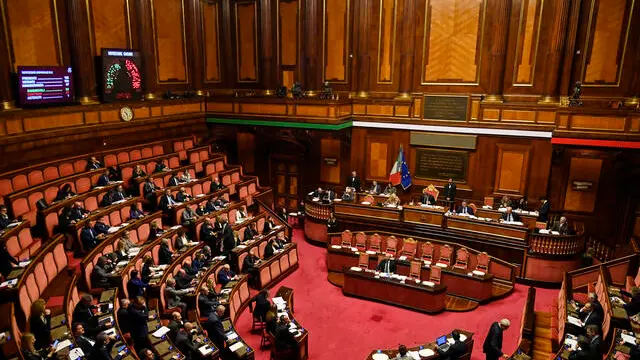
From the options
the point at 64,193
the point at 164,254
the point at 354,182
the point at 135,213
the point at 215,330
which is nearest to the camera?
the point at 215,330

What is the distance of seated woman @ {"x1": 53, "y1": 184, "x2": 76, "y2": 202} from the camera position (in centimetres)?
907

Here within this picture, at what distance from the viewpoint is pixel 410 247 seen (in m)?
10.9

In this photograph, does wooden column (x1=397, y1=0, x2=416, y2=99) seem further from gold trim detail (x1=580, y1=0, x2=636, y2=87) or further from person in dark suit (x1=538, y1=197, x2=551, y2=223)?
person in dark suit (x1=538, y1=197, x2=551, y2=223)

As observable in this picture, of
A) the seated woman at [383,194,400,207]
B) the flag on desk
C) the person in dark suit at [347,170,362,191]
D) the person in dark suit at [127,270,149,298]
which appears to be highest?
the flag on desk

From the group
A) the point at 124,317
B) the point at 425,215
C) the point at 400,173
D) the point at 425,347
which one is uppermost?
the point at 400,173

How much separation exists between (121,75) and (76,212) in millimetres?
5035

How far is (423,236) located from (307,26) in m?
7.43

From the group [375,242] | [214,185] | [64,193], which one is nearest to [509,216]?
[375,242]

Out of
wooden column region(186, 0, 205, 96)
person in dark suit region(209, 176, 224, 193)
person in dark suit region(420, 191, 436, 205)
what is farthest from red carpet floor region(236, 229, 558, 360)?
wooden column region(186, 0, 205, 96)

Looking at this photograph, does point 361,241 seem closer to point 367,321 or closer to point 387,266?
point 387,266

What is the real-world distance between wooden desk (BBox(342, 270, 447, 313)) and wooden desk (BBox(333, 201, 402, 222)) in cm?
262

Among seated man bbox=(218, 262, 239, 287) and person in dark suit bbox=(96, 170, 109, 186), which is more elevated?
person in dark suit bbox=(96, 170, 109, 186)

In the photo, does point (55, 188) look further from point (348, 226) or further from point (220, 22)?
→ point (220, 22)

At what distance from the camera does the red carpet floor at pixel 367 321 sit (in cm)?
797
